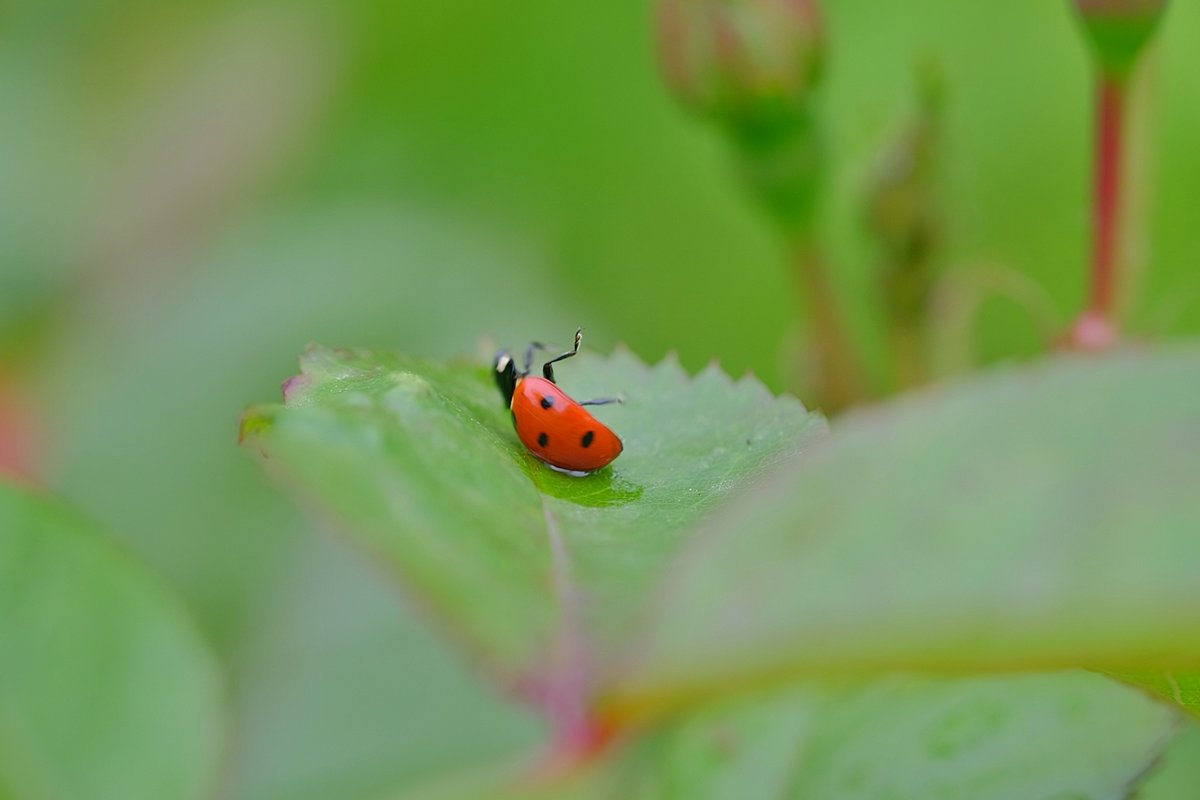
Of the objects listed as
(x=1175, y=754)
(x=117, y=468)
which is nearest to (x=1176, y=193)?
(x=1175, y=754)

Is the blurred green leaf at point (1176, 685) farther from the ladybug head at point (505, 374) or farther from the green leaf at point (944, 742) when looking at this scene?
the ladybug head at point (505, 374)

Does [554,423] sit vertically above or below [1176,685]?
above

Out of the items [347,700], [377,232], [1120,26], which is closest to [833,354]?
[1120,26]

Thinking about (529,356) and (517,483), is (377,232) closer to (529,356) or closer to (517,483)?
(529,356)

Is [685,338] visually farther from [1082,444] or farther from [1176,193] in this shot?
[1082,444]

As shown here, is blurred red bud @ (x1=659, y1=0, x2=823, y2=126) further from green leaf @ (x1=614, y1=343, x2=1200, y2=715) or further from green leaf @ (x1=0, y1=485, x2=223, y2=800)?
green leaf @ (x1=614, y1=343, x2=1200, y2=715)

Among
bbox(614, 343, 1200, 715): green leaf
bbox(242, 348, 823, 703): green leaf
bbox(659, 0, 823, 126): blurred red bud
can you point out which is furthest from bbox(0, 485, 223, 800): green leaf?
bbox(659, 0, 823, 126): blurred red bud
